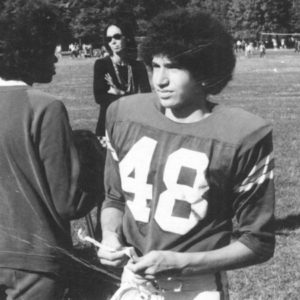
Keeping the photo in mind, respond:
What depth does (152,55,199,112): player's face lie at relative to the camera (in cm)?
267

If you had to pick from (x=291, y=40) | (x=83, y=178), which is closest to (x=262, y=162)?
(x=83, y=178)

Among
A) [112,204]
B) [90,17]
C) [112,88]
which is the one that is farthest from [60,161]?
[90,17]

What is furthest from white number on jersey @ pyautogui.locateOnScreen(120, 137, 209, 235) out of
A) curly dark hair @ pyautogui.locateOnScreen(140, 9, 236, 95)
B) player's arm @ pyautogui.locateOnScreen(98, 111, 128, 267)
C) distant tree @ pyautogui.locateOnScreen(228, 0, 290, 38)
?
distant tree @ pyautogui.locateOnScreen(228, 0, 290, 38)

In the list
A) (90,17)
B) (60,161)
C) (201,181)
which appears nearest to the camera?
(201,181)

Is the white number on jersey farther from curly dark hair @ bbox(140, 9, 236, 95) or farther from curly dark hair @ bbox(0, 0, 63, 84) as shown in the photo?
curly dark hair @ bbox(0, 0, 63, 84)

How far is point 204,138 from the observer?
2.61 meters

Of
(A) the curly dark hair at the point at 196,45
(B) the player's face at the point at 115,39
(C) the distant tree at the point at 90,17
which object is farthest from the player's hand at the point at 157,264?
(C) the distant tree at the point at 90,17

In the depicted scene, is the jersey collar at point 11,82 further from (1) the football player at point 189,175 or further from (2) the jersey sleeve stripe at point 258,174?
(2) the jersey sleeve stripe at point 258,174

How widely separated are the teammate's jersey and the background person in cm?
46

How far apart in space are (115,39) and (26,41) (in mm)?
4066

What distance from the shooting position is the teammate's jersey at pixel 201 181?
258 centimetres

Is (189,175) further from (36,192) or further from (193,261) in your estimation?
(36,192)

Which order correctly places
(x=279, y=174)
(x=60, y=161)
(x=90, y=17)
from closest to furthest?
1. (x=60, y=161)
2. (x=279, y=174)
3. (x=90, y=17)

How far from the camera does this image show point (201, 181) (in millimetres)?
2592
